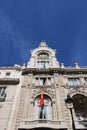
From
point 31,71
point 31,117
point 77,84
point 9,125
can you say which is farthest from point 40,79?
point 9,125

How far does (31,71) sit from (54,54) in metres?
8.33

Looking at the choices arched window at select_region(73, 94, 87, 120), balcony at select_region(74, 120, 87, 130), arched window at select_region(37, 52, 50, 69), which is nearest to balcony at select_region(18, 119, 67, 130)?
balcony at select_region(74, 120, 87, 130)

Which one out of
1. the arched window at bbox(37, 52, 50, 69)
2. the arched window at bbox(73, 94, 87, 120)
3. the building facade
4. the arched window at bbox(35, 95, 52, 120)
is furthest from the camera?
the arched window at bbox(37, 52, 50, 69)

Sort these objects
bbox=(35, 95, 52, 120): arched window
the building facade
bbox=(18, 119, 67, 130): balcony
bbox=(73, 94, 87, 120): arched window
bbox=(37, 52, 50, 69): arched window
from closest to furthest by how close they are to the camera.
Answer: bbox=(18, 119, 67, 130): balcony → the building facade → bbox=(35, 95, 52, 120): arched window → bbox=(73, 94, 87, 120): arched window → bbox=(37, 52, 50, 69): arched window

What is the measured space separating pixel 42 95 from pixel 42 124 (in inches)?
208

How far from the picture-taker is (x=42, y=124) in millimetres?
18312

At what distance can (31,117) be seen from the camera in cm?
2020

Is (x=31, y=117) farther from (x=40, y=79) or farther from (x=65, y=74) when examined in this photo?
(x=65, y=74)

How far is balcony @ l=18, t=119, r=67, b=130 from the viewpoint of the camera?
17984 mm

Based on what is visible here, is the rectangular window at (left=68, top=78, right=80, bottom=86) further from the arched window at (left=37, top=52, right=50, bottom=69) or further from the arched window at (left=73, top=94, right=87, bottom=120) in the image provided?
the arched window at (left=37, top=52, right=50, bottom=69)

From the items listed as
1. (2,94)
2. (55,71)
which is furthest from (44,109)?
(55,71)

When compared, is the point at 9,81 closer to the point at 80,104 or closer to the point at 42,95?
the point at 42,95

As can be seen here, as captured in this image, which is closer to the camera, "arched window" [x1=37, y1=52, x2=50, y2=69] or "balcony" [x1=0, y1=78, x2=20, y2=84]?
"balcony" [x1=0, y1=78, x2=20, y2=84]

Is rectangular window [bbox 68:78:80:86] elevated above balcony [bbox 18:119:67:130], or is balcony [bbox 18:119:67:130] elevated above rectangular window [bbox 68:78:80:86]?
rectangular window [bbox 68:78:80:86]
